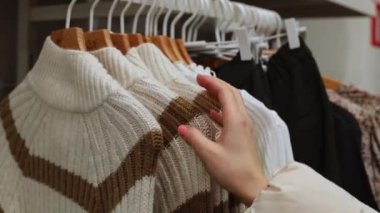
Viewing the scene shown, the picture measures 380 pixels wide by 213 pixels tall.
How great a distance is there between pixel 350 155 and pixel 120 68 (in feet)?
1.76

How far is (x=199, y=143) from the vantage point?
0.47 meters

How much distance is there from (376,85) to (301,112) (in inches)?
74.3

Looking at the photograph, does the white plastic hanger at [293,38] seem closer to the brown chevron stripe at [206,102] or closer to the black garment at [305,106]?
the black garment at [305,106]

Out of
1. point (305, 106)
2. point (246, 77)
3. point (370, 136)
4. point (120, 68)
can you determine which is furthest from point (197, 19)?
point (370, 136)

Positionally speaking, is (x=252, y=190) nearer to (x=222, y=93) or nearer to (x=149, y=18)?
(x=222, y=93)

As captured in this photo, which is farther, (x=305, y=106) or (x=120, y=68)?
(x=305, y=106)

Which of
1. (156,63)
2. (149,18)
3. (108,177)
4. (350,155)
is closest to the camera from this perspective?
(108,177)

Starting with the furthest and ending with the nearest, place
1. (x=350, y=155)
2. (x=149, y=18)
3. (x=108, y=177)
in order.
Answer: (x=350, y=155), (x=149, y=18), (x=108, y=177)

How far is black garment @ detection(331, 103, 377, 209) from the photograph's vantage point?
2.97 ft

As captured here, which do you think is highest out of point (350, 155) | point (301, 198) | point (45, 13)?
point (45, 13)

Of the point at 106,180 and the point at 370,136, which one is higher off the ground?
the point at 106,180

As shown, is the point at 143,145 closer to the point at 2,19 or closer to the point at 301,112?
the point at 301,112

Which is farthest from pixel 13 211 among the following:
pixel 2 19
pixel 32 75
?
pixel 2 19

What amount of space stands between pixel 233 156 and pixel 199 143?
3 centimetres
